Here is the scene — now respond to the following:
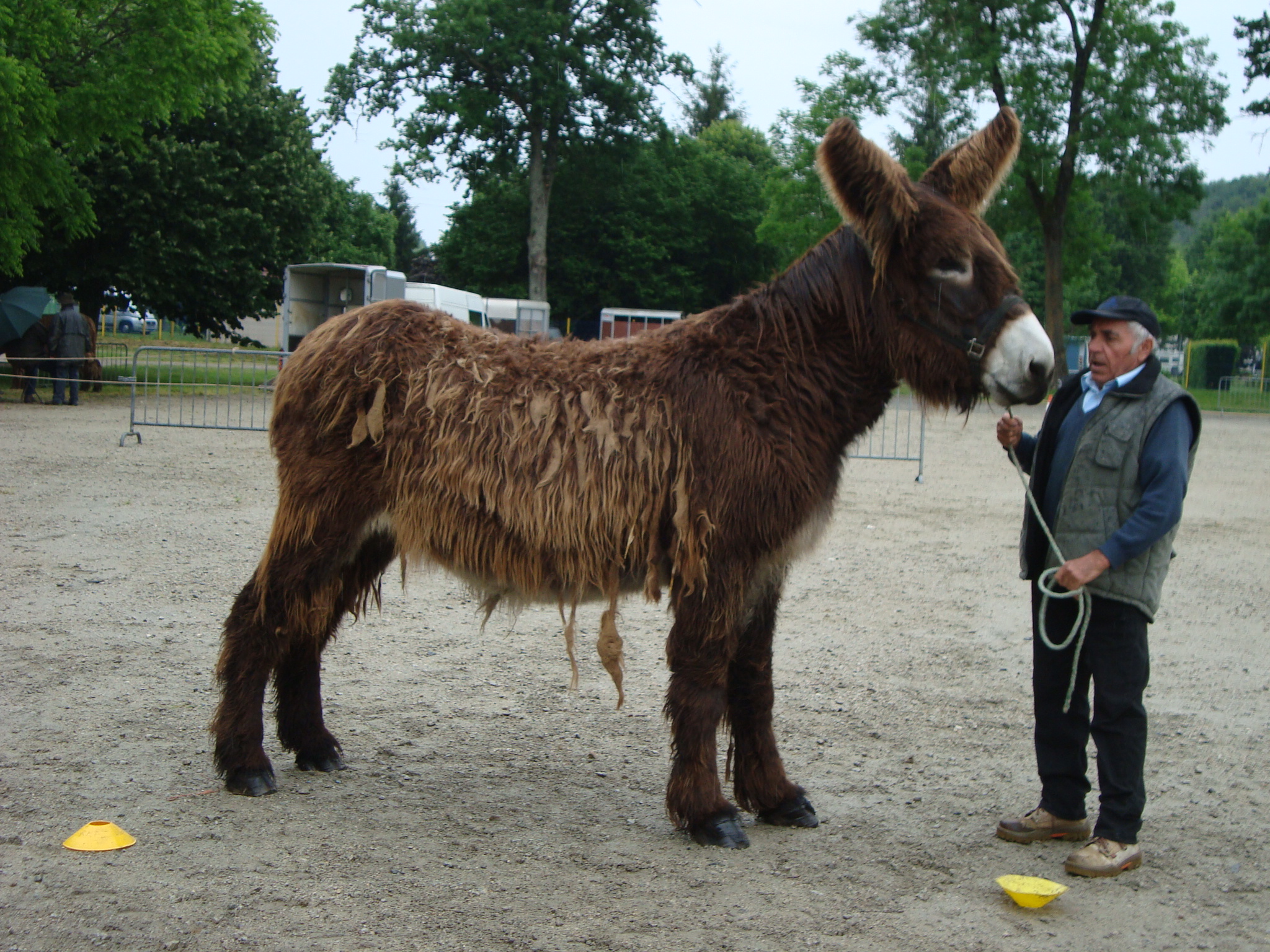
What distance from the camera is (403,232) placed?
8562cm

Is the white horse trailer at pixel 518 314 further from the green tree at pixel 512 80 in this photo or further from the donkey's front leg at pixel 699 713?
the donkey's front leg at pixel 699 713

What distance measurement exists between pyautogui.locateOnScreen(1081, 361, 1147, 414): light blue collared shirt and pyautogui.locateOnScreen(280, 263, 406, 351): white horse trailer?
23113 mm

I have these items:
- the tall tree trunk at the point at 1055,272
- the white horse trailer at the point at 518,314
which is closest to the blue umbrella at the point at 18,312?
the white horse trailer at the point at 518,314

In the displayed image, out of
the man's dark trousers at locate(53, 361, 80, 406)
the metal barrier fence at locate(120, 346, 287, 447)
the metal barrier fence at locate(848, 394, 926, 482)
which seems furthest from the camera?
the man's dark trousers at locate(53, 361, 80, 406)

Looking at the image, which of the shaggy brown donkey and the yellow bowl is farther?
the shaggy brown donkey

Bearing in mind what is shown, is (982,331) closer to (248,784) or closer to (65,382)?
(248,784)

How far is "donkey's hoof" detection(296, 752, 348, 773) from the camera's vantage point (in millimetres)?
4570

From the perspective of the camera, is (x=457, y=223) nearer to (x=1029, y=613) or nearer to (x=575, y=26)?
(x=575, y=26)

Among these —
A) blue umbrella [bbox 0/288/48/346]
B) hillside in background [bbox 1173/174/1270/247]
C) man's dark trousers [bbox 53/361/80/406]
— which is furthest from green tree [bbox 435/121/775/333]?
hillside in background [bbox 1173/174/1270/247]

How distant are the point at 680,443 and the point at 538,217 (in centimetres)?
4091

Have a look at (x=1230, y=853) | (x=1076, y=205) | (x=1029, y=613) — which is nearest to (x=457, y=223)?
(x=1076, y=205)

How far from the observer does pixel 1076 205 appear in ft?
110

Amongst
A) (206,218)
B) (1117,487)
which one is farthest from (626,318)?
(1117,487)

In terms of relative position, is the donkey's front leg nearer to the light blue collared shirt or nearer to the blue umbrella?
the light blue collared shirt
